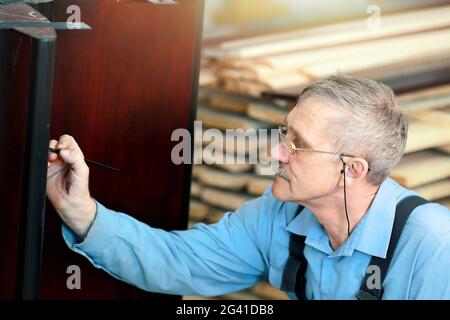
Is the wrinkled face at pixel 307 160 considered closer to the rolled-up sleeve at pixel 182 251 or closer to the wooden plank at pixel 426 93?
the rolled-up sleeve at pixel 182 251

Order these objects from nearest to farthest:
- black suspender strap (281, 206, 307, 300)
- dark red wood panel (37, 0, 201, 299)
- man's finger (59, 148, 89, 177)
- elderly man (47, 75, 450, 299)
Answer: man's finger (59, 148, 89, 177)
elderly man (47, 75, 450, 299)
dark red wood panel (37, 0, 201, 299)
black suspender strap (281, 206, 307, 300)

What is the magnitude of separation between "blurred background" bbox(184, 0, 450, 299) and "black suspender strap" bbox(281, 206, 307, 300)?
1.96 feet

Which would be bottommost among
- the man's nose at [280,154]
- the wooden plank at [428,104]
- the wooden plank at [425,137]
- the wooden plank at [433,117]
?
the man's nose at [280,154]

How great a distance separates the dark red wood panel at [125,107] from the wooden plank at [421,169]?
0.73 metres

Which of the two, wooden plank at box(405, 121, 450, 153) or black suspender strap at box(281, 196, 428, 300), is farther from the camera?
wooden plank at box(405, 121, 450, 153)

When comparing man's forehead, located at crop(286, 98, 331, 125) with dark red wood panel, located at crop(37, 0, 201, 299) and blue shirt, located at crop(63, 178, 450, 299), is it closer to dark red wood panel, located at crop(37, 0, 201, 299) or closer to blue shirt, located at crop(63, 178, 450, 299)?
blue shirt, located at crop(63, 178, 450, 299)

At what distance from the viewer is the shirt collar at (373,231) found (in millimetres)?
1978

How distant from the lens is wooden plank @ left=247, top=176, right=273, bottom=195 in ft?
8.98

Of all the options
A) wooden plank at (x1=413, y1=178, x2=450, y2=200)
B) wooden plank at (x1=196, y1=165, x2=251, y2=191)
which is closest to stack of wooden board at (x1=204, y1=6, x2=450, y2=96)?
wooden plank at (x1=196, y1=165, x2=251, y2=191)

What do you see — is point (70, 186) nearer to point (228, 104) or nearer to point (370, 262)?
point (370, 262)

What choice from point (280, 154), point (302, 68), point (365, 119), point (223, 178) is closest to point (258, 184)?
point (223, 178)

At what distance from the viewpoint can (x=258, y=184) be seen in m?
2.74

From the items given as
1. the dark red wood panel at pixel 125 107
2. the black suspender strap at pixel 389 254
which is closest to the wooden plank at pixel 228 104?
the dark red wood panel at pixel 125 107

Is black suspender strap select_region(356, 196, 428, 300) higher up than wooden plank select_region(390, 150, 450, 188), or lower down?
lower down
